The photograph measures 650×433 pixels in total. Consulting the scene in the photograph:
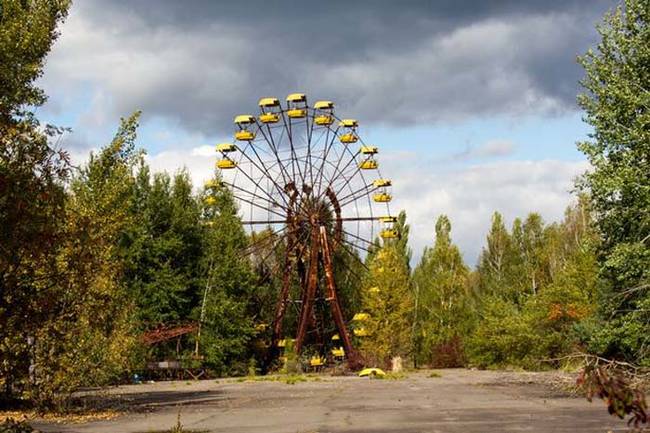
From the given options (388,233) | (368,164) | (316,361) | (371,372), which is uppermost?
(368,164)

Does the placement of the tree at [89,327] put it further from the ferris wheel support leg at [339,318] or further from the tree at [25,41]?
the ferris wheel support leg at [339,318]

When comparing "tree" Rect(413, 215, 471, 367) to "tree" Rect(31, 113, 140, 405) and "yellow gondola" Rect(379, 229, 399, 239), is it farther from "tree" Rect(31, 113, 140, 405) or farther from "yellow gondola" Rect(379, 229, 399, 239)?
"tree" Rect(31, 113, 140, 405)

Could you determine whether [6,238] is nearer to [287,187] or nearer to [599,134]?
[599,134]

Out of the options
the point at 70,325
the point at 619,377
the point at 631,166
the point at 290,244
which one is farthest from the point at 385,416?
the point at 290,244

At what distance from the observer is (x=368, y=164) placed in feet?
180

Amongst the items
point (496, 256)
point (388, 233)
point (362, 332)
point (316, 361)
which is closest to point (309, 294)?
point (362, 332)

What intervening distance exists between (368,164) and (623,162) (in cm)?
3213

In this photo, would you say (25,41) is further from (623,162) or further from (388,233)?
(388,233)

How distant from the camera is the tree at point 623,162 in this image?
22594mm

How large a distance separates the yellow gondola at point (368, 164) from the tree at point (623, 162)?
2996 centimetres

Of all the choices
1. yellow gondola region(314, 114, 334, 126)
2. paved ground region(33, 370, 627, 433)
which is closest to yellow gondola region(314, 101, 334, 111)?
yellow gondola region(314, 114, 334, 126)

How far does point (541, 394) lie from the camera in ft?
90.3

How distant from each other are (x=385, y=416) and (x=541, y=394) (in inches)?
390

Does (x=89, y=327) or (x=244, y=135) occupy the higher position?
(x=244, y=135)
